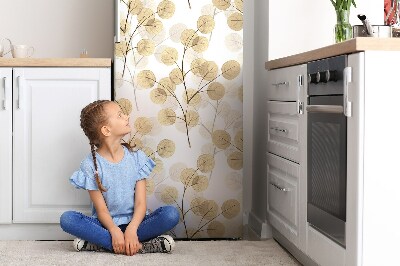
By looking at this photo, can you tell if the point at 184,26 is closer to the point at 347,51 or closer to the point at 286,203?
the point at 286,203

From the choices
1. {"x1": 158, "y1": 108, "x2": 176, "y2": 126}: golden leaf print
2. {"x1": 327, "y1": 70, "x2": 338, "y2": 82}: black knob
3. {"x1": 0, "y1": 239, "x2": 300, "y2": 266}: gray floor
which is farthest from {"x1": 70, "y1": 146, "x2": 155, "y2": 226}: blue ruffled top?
{"x1": 327, "y1": 70, "x2": 338, "y2": 82}: black knob

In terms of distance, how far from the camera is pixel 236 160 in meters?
3.90

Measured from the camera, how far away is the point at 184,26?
12.6ft

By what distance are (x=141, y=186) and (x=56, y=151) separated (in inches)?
19.9

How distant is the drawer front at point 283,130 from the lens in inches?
126

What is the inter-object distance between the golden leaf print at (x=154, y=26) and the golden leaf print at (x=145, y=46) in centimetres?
5

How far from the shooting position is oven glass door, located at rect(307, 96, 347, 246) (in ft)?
8.35

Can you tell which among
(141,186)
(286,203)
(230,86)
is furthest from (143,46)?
(286,203)

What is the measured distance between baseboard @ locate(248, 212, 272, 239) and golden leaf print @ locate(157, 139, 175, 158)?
0.61 meters

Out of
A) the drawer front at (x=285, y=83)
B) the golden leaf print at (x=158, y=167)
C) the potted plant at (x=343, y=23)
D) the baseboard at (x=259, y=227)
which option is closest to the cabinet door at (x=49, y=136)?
the golden leaf print at (x=158, y=167)

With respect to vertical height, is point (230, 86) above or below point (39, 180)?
above

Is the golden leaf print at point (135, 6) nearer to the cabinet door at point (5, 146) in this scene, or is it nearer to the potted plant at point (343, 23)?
the cabinet door at point (5, 146)

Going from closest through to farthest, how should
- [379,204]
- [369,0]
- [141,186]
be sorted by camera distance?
[379,204], [141,186], [369,0]

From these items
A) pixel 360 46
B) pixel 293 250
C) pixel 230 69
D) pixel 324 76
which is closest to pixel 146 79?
pixel 230 69
